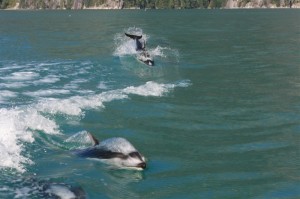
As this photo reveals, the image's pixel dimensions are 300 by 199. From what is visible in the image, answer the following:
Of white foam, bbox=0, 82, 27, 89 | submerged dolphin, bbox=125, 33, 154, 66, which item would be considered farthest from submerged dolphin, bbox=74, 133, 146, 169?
submerged dolphin, bbox=125, 33, 154, 66

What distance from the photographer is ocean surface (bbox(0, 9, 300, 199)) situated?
1789 centimetres

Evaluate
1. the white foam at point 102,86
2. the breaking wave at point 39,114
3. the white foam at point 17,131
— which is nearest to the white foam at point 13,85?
the breaking wave at point 39,114

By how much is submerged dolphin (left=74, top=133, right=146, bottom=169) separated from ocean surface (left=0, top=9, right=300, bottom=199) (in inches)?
10.0

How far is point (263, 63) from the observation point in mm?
48594

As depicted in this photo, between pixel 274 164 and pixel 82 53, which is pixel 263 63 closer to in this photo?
pixel 82 53

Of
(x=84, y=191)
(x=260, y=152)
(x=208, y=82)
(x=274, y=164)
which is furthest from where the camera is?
(x=208, y=82)

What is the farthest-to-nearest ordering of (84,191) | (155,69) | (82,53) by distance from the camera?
1. (82,53)
2. (155,69)
3. (84,191)

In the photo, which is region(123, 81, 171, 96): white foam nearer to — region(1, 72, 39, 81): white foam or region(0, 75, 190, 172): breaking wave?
region(0, 75, 190, 172): breaking wave

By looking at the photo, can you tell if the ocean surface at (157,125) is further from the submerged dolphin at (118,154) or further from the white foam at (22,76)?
the submerged dolphin at (118,154)

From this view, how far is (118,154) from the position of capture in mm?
19156

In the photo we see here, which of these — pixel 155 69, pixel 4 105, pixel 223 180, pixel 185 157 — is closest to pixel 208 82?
pixel 155 69

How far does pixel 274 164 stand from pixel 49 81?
2208 cm

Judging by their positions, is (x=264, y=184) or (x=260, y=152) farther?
(x=260, y=152)

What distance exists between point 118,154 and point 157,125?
6703mm
